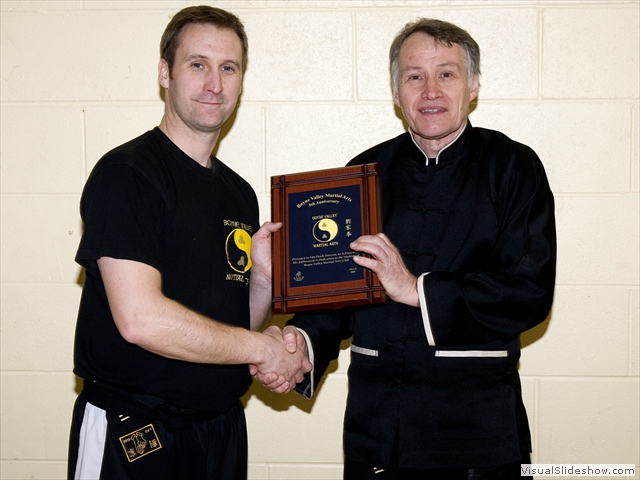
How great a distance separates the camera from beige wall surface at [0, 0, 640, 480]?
2.71 metres

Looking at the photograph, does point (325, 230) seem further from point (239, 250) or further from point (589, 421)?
point (589, 421)

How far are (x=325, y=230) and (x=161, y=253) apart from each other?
491 millimetres

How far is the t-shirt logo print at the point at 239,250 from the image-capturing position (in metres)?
2.13

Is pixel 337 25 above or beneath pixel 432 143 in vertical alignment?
above

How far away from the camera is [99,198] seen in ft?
6.14

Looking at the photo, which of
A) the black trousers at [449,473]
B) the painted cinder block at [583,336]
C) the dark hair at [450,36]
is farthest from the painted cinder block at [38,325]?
the painted cinder block at [583,336]

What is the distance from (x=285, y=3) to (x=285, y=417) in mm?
1661

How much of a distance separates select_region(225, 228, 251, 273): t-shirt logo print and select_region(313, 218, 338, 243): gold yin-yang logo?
240mm

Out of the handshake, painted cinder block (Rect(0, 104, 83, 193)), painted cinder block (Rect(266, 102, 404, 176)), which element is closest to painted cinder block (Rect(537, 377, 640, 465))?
the handshake

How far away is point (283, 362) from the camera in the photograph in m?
2.19

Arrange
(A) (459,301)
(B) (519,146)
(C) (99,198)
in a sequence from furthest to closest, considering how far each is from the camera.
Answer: (B) (519,146), (A) (459,301), (C) (99,198)

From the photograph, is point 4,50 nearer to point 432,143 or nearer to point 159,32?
point 159,32

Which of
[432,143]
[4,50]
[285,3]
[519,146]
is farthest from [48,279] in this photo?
[519,146]

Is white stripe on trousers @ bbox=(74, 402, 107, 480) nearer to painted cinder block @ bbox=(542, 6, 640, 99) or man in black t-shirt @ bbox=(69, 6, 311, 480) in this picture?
man in black t-shirt @ bbox=(69, 6, 311, 480)
